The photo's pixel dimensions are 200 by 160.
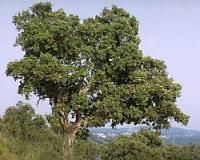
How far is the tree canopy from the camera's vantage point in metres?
16.6

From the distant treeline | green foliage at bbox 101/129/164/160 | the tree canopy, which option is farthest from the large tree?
green foliage at bbox 101/129/164/160

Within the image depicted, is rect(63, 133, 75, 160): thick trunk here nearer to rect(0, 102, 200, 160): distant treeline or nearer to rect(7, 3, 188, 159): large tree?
rect(7, 3, 188, 159): large tree

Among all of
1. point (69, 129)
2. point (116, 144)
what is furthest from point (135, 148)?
point (69, 129)

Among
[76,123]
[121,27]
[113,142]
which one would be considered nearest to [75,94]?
[76,123]

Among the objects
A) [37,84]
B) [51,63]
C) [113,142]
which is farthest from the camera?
[113,142]

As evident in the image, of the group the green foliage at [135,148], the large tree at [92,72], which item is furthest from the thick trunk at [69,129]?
the green foliage at [135,148]

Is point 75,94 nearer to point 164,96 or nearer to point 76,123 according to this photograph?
point 76,123

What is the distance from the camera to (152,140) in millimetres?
70750

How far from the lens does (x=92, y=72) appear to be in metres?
17.0

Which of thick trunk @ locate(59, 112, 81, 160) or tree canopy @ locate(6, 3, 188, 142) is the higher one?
tree canopy @ locate(6, 3, 188, 142)

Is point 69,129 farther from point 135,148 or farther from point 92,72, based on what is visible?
point 135,148

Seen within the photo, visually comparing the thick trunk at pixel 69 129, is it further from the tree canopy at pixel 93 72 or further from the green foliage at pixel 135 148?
the green foliage at pixel 135 148

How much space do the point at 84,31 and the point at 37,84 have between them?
2395 millimetres

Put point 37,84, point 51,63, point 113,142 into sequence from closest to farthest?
point 51,63 → point 37,84 → point 113,142
